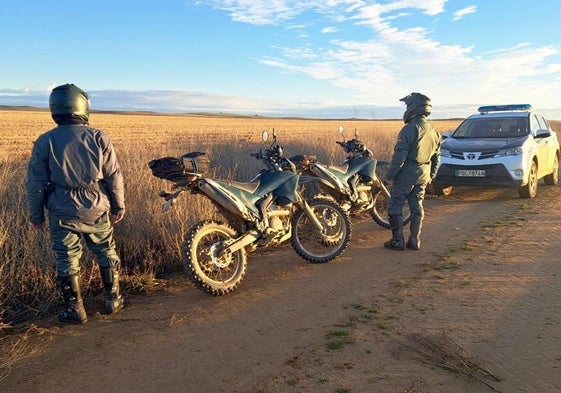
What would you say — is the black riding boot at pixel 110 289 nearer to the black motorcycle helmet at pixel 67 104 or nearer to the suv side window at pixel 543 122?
the black motorcycle helmet at pixel 67 104

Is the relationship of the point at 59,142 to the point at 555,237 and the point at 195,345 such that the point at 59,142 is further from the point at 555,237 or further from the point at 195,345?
the point at 555,237

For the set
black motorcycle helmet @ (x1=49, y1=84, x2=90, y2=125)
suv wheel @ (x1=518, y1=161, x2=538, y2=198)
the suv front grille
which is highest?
black motorcycle helmet @ (x1=49, y1=84, x2=90, y2=125)

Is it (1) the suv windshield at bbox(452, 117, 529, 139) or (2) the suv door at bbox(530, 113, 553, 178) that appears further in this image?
(1) the suv windshield at bbox(452, 117, 529, 139)

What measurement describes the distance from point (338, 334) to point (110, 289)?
2.13 metres

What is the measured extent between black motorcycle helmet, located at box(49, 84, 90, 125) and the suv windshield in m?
9.36

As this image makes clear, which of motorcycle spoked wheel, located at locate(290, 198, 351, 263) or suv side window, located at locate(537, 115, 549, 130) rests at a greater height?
suv side window, located at locate(537, 115, 549, 130)

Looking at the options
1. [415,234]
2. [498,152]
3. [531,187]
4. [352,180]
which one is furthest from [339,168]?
[531,187]

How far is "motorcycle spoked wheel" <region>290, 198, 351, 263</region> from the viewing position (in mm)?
5945

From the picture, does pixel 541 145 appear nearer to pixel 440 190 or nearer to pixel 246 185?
pixel 440 190

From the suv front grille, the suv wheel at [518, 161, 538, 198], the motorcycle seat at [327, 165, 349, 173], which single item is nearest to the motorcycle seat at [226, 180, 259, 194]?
the motorcycle seat at [327, 165, 349, 173]

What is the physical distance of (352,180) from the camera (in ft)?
23.7

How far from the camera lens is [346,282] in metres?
→ 5.26

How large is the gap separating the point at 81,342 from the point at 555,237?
246 inches

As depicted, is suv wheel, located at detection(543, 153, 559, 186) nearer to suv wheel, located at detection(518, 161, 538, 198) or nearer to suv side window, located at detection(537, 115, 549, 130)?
suv side window, located at detection(537, 115, 549, 130)
